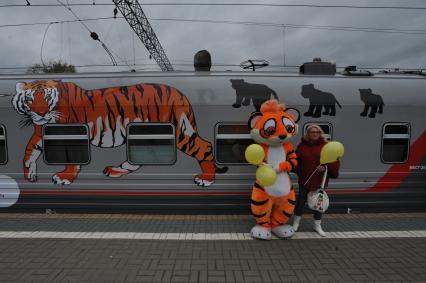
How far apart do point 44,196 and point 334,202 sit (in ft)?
17.1

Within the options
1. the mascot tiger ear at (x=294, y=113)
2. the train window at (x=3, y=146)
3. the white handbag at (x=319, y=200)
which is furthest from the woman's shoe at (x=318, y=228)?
the train window at (x=3, y=146)

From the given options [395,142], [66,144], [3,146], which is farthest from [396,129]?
[3,146]

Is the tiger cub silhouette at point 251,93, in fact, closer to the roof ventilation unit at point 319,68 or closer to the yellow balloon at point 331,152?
the roof ventilation unit at point 319,68

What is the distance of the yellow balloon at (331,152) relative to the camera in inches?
193

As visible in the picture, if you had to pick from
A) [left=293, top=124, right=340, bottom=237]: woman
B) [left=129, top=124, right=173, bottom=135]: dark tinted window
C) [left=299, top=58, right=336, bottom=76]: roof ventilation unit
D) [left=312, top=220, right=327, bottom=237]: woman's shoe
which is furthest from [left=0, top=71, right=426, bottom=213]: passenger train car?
[left=312, top=220, right=327, bottom=237]: woman's shoe

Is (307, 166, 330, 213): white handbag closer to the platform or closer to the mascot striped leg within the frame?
the mascot striped leg

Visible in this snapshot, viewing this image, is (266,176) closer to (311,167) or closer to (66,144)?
(311,167)

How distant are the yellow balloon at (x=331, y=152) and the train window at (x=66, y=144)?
4.00m

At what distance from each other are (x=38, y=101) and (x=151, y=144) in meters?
2.14

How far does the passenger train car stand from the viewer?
5918 mm

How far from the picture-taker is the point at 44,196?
20.1 feet

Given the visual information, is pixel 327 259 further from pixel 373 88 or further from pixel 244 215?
pixel 373 88

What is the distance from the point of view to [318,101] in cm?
597

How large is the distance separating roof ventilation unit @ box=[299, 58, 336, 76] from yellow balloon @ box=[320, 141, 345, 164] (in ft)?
6.09
